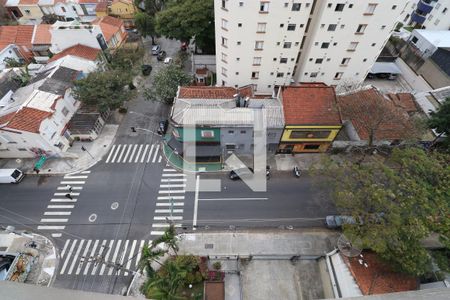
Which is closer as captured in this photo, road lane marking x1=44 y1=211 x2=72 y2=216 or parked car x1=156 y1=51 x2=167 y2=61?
road lane marking x1=44 y1=211 x2=72 y2=216

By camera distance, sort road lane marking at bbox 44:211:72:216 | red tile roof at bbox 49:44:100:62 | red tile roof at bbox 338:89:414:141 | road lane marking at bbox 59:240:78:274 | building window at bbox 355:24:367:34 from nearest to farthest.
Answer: road lane marking at bbox 59:240:78:274
road lane marking at bbox 44:211:72:216
red tile roof at bbox 338:89:414:141
building window at bbox 355:24:367:34
red tile roof at bbox 49:44:100:62

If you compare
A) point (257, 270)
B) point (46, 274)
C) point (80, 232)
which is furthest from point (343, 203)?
point (46, 274)

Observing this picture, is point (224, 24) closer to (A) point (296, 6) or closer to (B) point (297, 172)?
(A) point (296, 6)

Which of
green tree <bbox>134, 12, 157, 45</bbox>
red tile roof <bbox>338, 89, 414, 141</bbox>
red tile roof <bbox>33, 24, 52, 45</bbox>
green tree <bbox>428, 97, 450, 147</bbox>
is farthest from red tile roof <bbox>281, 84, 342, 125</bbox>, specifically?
red tile roof <bbox>33, 24, 52, 45</bbox>

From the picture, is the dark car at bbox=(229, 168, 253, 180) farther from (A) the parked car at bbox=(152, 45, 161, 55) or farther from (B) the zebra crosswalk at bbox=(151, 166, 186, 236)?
(A) the parked car at bbox=(152, 45, 161, 55)

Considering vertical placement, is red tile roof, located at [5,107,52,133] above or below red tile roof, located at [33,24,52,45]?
below

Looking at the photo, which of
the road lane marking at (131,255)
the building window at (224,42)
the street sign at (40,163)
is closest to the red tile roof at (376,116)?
the building window at (224,42)

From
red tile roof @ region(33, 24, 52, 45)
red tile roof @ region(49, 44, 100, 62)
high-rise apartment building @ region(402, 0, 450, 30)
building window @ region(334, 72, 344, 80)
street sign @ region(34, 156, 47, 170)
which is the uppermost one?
high-rise apartment building @ region(402, 0, 450, 30)
